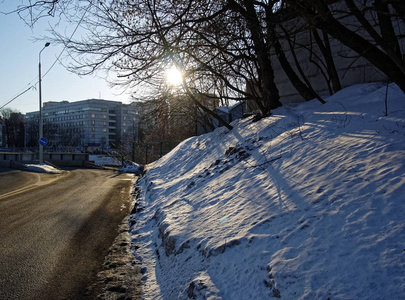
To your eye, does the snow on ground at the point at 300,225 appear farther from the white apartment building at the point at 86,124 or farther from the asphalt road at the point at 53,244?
the white apartment building at the point at 86,124

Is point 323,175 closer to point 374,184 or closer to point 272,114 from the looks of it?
point 374,184

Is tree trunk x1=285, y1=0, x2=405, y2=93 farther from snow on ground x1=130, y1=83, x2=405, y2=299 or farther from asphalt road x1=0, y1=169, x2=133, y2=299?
asphalt road x1=0, y1=169, x2=133, y2=299

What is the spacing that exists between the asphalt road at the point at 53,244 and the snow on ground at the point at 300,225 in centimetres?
78

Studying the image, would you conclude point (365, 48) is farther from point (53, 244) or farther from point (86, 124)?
point (86, 124)

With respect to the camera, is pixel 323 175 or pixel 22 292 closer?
pixel 22 292

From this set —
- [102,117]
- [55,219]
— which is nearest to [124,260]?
[55,219]

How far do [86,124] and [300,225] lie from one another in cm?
10737

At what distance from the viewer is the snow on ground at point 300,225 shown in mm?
2262

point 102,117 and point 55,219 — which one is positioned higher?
point 102,117

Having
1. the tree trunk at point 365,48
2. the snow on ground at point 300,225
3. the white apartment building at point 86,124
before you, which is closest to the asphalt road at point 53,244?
the snow on ground at point 300,225

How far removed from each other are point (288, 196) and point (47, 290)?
3.10 m

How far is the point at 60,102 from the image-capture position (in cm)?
11675

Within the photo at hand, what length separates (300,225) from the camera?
2990 millimetres

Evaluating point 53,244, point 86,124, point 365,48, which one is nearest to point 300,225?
point 365,48
